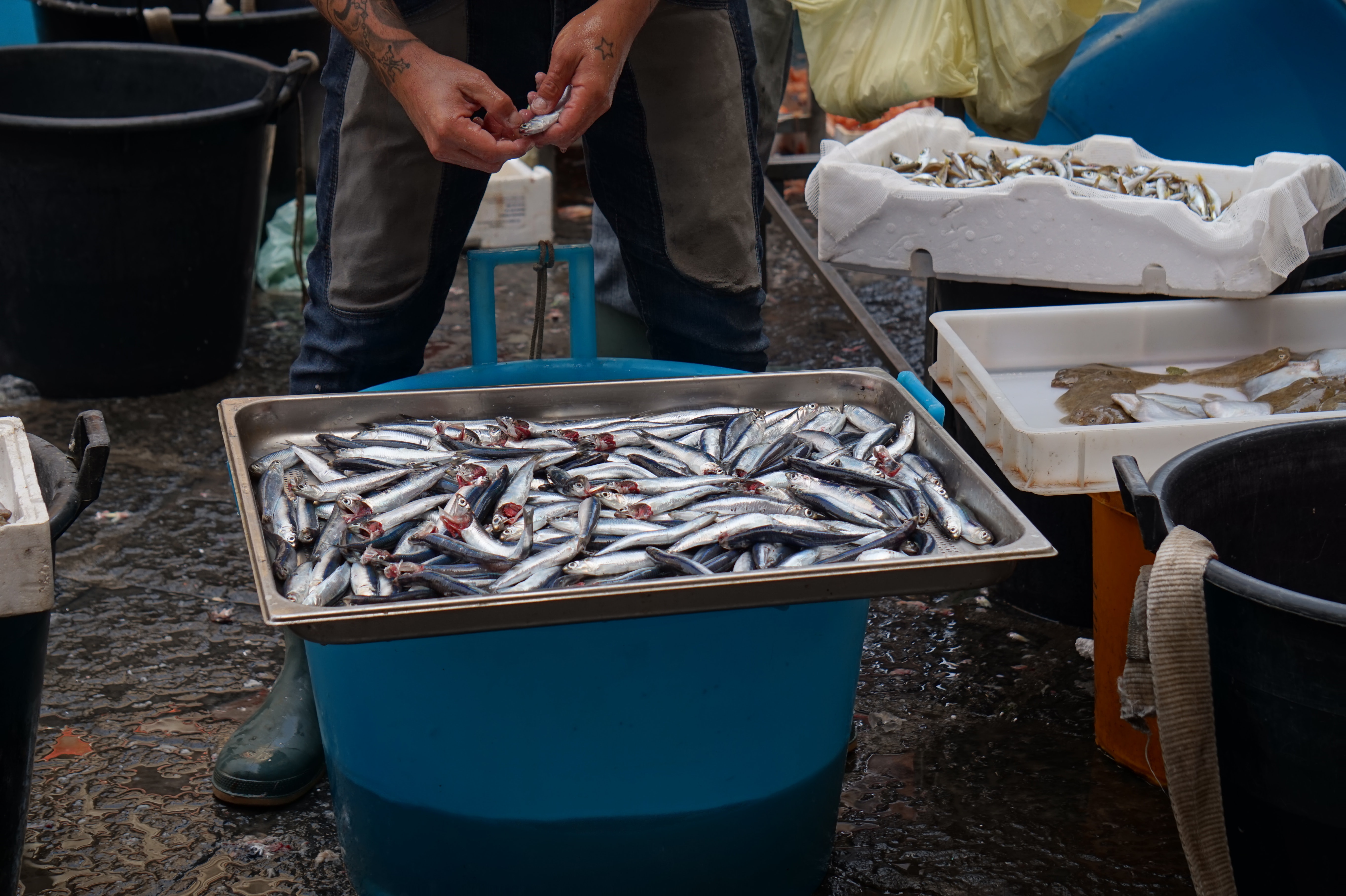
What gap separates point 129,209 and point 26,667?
295cm

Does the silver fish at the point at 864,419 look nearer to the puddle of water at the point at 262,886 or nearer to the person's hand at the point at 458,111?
the person's hand at the point at 458,111

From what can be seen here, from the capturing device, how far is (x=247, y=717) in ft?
9.64

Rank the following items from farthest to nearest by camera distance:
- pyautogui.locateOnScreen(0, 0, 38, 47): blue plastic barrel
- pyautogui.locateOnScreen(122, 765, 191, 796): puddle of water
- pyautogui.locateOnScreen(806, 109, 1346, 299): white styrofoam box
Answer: pyautogui.locateOnScreen(0, 0, 38, 47): blue plastic barrel, pyautogui.locateOnScreen(806, 109, 1346, 299): white styrofoam box, pyautogui.locateOnScreen(122, 765, 191, 796): puddle of water

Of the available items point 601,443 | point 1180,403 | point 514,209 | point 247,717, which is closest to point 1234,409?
point 1180,403

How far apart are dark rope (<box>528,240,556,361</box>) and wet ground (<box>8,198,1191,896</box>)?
1039 millimetres

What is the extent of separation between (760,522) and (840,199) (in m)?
1.62

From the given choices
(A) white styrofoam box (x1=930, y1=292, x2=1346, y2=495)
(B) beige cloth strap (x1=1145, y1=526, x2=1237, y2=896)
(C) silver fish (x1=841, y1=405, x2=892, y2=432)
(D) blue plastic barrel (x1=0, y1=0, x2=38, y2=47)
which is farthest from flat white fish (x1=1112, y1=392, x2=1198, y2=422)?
(D) blue plastic barrel (x1=0, y1=0, x2=38, y2=47)

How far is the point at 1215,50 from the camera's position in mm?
3996

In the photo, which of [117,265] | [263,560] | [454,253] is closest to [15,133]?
[117,265]

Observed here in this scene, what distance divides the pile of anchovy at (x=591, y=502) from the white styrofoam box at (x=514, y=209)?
366 centimetres

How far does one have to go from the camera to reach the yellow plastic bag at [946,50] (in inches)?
147

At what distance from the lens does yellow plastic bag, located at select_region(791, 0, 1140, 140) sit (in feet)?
12.3

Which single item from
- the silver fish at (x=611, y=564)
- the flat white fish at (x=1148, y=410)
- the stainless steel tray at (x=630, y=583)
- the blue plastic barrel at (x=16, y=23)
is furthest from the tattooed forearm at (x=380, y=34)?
the blue plastic barrel at (x=16, y=23)

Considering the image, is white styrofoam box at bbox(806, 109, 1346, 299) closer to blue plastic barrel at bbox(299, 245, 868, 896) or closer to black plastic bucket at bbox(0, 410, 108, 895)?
blue plastic barrel at bbox(299, 245, 868, 896)
